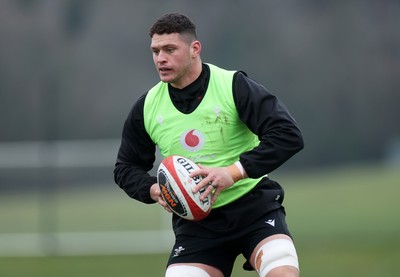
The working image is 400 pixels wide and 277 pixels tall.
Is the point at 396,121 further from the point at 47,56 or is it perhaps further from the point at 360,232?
the point at 47,56

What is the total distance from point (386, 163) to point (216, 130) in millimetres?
10250

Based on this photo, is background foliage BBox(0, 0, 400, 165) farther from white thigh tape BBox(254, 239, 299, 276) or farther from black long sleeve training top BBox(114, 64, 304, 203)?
white thigh tape BBox(254, 239, 299, 276)

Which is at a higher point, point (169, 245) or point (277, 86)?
point (277, 86)

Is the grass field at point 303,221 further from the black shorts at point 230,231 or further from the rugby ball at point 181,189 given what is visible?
the rugby ball at point 181,189

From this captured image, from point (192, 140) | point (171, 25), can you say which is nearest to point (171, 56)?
point (171, 25)

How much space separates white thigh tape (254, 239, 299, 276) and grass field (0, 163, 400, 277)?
172 inches

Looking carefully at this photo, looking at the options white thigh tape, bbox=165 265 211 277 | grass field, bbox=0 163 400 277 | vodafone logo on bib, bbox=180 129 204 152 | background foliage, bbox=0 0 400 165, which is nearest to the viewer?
white thigh tape, bbox=165 265 211 277

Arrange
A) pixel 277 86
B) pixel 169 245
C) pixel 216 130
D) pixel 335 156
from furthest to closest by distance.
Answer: pixel 335 156, pixel 277 86, pixel 169 245, pixel 216 130

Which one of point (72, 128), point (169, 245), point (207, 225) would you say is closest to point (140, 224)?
point (169, 245)

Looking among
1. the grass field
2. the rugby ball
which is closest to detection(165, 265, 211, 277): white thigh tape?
the rugby ball

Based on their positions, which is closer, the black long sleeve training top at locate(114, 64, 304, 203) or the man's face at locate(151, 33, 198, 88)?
the black long sleeve training top at locate(114, 64, 304, 203)

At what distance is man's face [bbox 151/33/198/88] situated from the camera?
561cm

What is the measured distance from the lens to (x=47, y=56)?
15.2 metres

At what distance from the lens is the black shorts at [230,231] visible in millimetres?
5602
